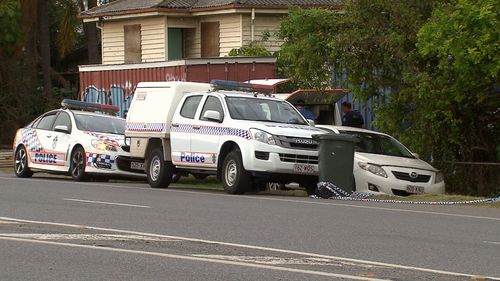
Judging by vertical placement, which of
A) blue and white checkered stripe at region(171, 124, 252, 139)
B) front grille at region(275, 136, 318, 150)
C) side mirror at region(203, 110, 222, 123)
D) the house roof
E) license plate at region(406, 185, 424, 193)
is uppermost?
the house roof

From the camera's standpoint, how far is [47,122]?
25703 mm

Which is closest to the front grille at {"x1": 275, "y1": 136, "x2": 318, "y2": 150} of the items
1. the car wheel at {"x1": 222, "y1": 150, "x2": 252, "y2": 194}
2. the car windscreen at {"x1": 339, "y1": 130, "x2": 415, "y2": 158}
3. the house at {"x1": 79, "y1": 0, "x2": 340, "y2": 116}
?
the car wheel at {"x1": 222, "y1": 150, "x2": 252, "y2": 194}

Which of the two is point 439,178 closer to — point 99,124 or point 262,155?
point 262,155

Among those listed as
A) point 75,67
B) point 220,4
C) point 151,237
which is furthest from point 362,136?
point 75,67

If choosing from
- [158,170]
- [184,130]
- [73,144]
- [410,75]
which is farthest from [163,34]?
[410,75]

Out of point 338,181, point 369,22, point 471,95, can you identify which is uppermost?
point 369,22

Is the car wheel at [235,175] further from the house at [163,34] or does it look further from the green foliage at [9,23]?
the green foliage at [9,23]

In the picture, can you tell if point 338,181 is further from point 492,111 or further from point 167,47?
point 167,47

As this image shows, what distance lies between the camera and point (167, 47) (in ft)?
131

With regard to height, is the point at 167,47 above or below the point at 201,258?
above

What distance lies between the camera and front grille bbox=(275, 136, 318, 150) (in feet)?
65.1

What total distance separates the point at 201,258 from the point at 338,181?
9.64 metres

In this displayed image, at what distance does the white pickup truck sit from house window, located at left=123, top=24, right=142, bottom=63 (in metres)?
17.4

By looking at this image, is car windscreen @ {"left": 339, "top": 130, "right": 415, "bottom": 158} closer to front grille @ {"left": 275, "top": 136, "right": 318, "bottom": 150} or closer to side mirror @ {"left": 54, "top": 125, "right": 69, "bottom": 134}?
front grille @ {"left": 275, "top": 136, "right": 318, "bottom": 150}
